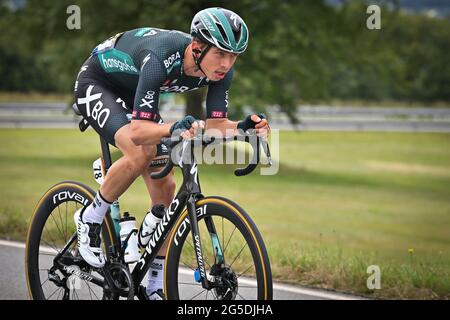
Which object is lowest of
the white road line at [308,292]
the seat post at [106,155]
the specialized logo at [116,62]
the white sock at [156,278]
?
the white road line at [308,292]

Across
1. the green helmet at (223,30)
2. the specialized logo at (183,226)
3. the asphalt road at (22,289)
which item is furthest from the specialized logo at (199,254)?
the asphalt road at (22,289)

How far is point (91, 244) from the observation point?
4.75 meters

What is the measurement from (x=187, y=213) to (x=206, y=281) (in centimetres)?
38

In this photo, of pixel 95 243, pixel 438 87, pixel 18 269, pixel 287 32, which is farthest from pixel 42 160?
pixel 438 87

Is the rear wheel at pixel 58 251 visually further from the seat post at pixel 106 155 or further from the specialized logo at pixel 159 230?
the specialized logo at pixel 159 230

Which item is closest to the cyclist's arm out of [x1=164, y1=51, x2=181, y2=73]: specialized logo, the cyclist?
the cyclist

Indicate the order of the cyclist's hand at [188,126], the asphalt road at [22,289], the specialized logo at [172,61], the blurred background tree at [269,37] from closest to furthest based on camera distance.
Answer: the cyclist's hand at [188,126]
the specialized logo at [172,61]
the asphalt road at [22,289]
the blurred background tree at [269,37]

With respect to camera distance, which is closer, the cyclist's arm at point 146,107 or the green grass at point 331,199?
the cyclist's arm at point 146,107

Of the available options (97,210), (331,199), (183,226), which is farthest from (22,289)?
(331,199)

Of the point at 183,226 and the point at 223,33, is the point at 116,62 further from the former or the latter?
the point at 183,226

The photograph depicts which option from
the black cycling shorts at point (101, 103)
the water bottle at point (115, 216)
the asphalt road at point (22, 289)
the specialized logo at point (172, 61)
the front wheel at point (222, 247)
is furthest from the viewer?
the asphalt road at point (22, 289)

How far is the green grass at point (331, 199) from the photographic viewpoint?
21.3ft

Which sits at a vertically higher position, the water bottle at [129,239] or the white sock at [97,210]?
the white sock at [97,210]

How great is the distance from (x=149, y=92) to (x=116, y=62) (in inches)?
22.5
